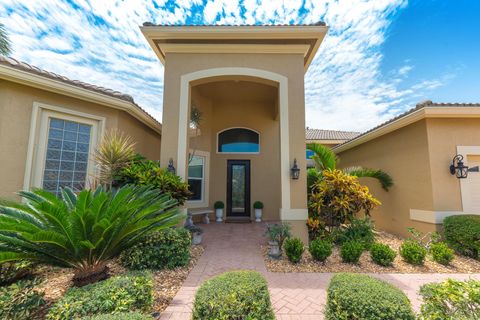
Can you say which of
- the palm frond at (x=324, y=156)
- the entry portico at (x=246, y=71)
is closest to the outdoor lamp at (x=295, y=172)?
the entry portico at (x=246, y=71)

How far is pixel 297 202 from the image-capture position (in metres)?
6.16

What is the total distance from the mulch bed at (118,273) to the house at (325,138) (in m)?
10.1

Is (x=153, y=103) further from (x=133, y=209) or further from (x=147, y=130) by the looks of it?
(x=133, y=209)

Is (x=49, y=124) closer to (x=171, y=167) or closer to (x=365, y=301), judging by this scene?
(x=171, y=167)

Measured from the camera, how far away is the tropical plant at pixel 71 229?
9.63 feet

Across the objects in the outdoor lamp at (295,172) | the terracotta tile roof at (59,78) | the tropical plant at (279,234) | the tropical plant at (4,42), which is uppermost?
the tropical plant at (4,42)

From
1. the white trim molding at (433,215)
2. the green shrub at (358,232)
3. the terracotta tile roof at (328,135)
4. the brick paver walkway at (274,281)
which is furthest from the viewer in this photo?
the terracotta tile roof at (328,135)

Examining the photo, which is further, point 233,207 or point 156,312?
point 233,207

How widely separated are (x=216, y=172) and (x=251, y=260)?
18.5 feet

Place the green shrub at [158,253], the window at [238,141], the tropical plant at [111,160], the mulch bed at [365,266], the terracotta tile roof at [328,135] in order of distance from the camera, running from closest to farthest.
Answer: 1. the green shrub at [158,253]
2. the mulch bed at [365,266]
3. the tropical plant at [111,160]
4. the window at [238,141]
5. the terracotta tile roof at [328,135]

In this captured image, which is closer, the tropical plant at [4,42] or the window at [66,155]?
the window at [66,155]

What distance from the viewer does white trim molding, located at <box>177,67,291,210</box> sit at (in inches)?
246

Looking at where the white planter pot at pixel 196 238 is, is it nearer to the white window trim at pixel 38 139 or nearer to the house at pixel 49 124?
the white window trim at pixel 38 139

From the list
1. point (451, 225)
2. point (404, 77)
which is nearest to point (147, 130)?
point (451, 225)
